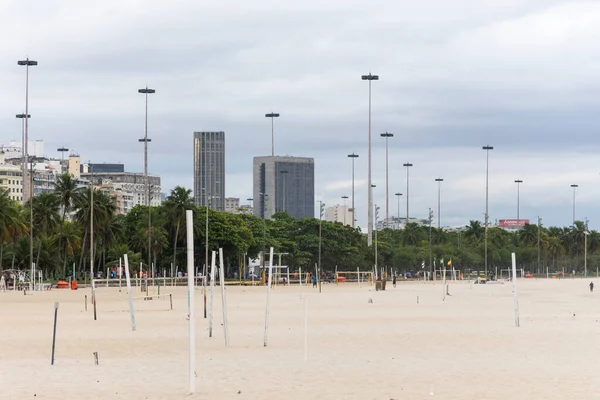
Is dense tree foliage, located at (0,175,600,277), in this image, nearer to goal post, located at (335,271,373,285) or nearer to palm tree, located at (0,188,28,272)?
palm tree, located at (0,188,28,272)

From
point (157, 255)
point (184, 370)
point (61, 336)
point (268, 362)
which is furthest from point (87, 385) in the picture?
point (157, 255)

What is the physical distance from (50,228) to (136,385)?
3948 inches

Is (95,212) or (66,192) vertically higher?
(66,192)

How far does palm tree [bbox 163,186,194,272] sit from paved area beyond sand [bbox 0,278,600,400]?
87125 millimetres

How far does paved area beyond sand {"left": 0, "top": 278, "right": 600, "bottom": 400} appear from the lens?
63.0 feet

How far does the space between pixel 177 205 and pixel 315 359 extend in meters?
108

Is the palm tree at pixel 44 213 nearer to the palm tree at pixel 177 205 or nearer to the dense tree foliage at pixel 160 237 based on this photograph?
the dense tree foliage at pixel 160 237

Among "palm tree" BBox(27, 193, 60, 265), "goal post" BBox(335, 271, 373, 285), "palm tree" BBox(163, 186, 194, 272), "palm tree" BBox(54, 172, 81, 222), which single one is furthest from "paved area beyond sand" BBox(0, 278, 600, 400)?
"palm tree" BBox(163, 186, 194, 272)

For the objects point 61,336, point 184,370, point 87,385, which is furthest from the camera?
point 61,336

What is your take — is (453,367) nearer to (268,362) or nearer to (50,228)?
(268,362)

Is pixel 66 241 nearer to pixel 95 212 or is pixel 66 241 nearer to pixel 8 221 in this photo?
pixel 95 212

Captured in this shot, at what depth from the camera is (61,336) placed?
107ft

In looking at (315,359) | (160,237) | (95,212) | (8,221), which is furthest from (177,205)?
(315,359)

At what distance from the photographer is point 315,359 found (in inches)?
968
